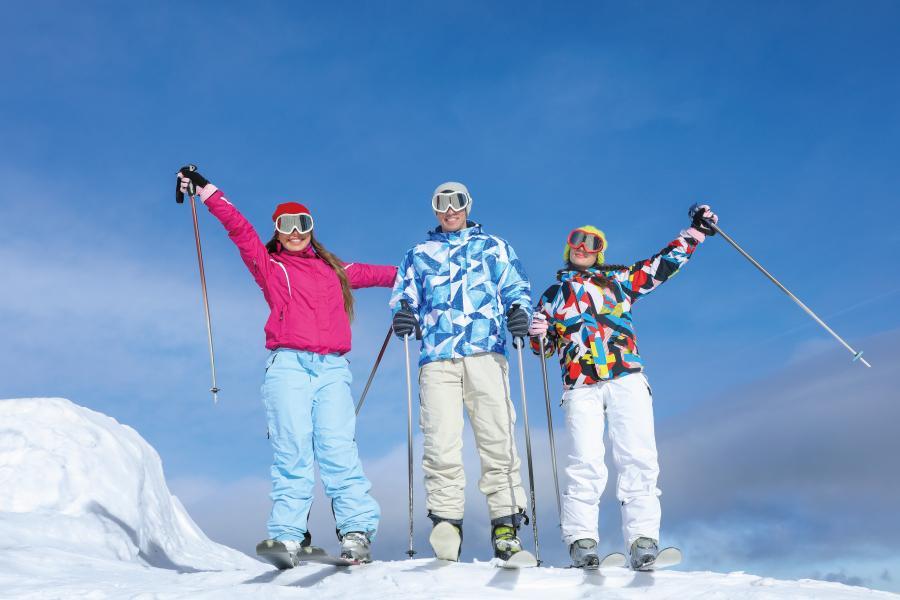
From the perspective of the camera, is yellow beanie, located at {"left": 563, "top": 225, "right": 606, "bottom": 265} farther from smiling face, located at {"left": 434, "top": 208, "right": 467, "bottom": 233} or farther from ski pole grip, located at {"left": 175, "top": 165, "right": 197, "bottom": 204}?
ski pole grip, located at {"left": 175, "top": 165, "right": 197, "bottom": 204}

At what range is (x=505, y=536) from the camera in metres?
6.68

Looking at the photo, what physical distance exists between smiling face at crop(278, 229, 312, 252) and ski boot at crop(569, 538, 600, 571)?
3.61 m

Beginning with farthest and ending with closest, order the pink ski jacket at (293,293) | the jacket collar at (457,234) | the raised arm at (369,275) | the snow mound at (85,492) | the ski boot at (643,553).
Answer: the snow mound at (85,492)
the raised arm at (369,275)
the jacket collar at (457,234)
the pink ski jacket at (293,293)
the ski boot at (643,553)

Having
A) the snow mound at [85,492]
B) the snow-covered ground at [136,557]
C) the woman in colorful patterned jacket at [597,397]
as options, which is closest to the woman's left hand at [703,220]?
the woman in colorful patterned jacket at [597,397]

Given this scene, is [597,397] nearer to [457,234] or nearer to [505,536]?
[505,536]

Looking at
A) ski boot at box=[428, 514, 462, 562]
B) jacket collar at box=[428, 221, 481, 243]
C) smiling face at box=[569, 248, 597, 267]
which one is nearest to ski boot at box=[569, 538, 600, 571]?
ski boot at box=[428, 514, 462, 562]

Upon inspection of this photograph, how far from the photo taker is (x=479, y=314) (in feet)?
23.0

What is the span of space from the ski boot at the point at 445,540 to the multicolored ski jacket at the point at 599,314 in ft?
5.17

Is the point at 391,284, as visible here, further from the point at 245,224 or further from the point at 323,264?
the point at 245,224

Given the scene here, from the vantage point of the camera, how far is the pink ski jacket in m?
7.05

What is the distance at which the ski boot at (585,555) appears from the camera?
6.48 meters

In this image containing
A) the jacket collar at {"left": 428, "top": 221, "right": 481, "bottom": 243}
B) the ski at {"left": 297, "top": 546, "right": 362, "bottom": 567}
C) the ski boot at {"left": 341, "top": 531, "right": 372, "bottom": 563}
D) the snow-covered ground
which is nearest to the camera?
the snow-covered ground

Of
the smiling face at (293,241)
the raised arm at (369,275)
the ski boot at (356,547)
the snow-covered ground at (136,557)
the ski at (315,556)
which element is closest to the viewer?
the snow-covered ground at (136,557)

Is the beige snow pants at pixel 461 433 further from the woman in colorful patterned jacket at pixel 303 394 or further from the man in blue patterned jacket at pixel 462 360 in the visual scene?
the woman in colorful patterned jacket at pixel 303 394
